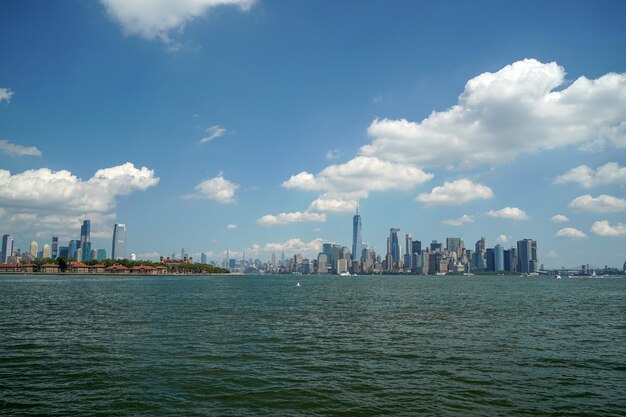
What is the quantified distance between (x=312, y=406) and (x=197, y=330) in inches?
1029

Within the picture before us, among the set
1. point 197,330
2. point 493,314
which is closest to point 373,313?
point 493,314

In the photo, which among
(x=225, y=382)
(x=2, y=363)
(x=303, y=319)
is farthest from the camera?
(x=303, y=319)

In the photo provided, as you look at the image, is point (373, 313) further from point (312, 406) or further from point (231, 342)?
point (312, 406)

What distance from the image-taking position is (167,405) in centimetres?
2111

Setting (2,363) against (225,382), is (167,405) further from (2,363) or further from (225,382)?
(2,363)

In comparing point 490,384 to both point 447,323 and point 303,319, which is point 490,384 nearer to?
point 447,323

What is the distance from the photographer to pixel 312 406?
21.5 meters

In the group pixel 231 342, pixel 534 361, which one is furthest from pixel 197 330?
pixel 534 361

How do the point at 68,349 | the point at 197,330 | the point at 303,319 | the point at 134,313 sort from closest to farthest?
the point at 68,349 → the point at 197,330 → the point at 303,319 → the point at 134,313

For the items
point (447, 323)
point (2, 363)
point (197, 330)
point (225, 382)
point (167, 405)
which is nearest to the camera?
point (167, 405)

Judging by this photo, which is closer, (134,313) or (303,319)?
(303,319)

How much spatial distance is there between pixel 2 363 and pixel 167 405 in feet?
54.1

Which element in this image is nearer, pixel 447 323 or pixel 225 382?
pixel 225 382

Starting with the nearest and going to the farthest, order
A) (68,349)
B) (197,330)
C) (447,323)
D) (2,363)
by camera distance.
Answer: (2,363), (68,349), (197,330), (447,323)
